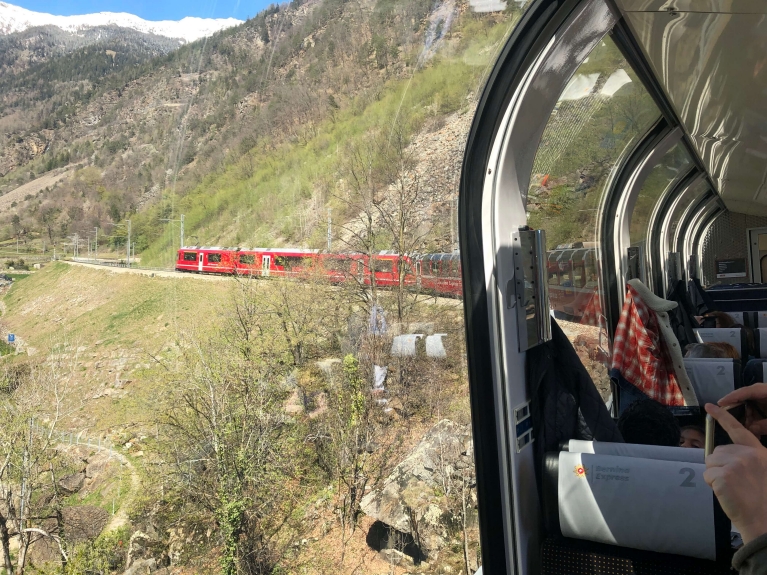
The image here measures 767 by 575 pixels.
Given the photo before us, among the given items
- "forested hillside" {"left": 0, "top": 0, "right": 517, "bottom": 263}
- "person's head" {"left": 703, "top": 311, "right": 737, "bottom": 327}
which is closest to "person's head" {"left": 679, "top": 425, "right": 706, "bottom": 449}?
"forested hillside" {"left": 0, "top": 0, "right": 517, "bottom": 263}

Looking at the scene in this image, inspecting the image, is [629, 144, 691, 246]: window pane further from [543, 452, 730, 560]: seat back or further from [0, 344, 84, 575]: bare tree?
[0, 344, 84, 575]: bare tree

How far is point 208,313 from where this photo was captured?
21.5ft

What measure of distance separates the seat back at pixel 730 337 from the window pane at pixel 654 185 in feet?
2.81

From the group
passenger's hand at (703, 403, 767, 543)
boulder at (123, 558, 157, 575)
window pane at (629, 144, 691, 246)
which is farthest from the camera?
window pane at (629, 144, 691, 246)

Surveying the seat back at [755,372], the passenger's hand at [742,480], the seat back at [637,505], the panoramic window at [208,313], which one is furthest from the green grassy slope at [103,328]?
the seat back at [755,372]

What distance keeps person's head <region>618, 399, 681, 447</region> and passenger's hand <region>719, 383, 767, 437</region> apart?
567 millimetres

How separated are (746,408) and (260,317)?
6188 mm

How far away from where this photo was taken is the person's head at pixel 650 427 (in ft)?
6.22

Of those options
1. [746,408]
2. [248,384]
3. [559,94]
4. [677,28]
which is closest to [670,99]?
[677,28]

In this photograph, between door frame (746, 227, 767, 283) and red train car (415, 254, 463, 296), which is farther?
door frame (746, 227, 767, 283)

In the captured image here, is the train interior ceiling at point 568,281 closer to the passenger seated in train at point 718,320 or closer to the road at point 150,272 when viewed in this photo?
the passenger seated in train at point 718,320

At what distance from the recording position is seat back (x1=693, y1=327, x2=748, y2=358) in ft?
13.0

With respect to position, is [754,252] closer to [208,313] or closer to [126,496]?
[208,313]

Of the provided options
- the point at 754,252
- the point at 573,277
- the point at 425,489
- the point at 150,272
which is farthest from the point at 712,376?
the point at 754,252
